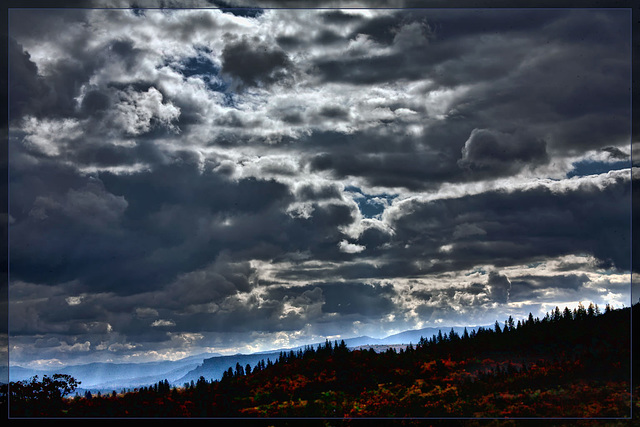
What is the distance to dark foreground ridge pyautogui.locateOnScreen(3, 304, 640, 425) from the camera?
79375mm

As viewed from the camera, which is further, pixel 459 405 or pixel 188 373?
pixel 188 373

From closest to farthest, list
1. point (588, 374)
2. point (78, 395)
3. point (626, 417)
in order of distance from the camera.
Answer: point (626, 417)
point (588, 374)
point (78, 395)

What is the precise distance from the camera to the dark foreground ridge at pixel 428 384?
79375 millimetres

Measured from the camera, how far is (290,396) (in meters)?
85.2

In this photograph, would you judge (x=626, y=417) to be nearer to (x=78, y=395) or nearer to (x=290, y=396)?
(x=290, y=396)

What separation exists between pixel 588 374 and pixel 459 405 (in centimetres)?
1716

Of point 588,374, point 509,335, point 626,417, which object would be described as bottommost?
point 626,417

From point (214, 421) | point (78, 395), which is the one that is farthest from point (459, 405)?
point (78, 395)

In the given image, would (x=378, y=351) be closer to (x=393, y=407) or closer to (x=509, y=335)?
(x=393, y=407)

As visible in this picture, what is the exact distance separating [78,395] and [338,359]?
36.3m

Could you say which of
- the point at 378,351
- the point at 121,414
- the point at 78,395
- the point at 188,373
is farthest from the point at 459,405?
the point at 78,395

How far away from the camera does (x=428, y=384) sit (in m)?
84.2

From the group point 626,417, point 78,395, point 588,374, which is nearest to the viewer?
point 626,417

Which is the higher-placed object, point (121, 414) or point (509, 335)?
point (509, 335)
